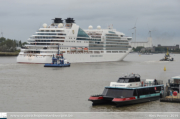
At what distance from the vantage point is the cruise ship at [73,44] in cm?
8200

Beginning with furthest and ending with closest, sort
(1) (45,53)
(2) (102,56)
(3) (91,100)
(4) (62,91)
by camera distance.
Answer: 1. (2) (102,56)
2. (1) (45,53)
3. (4) (62,91)
4. (3) (91,100)

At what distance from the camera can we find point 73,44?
88.8 m

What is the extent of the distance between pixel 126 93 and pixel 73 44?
63.4 meters

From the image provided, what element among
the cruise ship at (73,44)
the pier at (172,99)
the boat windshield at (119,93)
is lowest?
the pier at (172,99)

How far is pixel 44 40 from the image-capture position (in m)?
83.6

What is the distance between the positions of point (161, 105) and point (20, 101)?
39.4ft

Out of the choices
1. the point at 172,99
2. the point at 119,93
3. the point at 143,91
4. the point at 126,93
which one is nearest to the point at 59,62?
the point at 143,91

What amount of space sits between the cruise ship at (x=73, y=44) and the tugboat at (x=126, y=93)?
54458 millimetres

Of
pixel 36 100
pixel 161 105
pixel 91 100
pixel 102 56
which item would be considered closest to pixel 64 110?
pixel 91 100

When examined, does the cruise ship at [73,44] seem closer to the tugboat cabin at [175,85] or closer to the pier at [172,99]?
the tugboat cabin at [175,85]

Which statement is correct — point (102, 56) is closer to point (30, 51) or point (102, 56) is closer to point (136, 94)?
point (30, 51)

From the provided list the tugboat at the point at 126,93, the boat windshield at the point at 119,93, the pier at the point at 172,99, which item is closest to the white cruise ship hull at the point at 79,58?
the tugboat at the point at 126,93

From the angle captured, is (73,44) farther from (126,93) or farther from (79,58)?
(126,93)

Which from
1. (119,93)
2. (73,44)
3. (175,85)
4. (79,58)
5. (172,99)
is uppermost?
(73,44)
